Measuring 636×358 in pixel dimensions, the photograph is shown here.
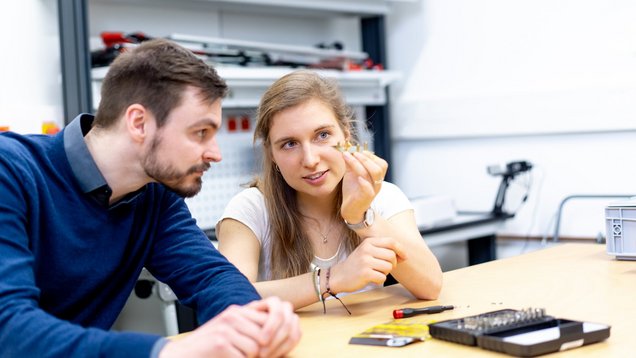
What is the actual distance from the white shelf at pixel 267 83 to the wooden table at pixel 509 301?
882mm

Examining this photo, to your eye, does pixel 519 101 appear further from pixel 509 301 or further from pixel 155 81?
pixel 155 81

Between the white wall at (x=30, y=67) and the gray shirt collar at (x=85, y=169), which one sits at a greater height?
the white wall at (x=30, y=67)

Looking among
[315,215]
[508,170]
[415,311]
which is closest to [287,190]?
[315,215]

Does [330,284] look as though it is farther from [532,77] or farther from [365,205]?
[532,77]

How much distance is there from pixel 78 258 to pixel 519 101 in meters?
2.24

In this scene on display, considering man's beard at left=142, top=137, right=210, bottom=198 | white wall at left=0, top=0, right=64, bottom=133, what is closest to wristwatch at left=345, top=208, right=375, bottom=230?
man's beard at left=142, top=137, right=210, bottom=198

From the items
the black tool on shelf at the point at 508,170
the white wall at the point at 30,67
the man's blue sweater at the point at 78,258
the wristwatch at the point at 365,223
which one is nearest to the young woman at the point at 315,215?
the wristwatch at the point at 365,223

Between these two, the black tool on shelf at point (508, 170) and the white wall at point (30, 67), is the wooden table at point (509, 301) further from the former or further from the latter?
the white wall at point (30, 67)

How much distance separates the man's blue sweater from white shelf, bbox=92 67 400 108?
1057 millimetres

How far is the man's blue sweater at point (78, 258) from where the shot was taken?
1.08 metres

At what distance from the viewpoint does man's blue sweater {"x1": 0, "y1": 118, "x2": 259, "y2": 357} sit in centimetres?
108

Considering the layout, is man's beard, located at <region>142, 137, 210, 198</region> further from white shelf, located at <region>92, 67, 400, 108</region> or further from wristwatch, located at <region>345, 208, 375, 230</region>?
white shelf, located at <region>92, 67, 400, 108</region>

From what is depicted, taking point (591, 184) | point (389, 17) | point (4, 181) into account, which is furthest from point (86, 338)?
point (389, 17)

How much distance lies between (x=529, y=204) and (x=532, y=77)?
1.67ft
